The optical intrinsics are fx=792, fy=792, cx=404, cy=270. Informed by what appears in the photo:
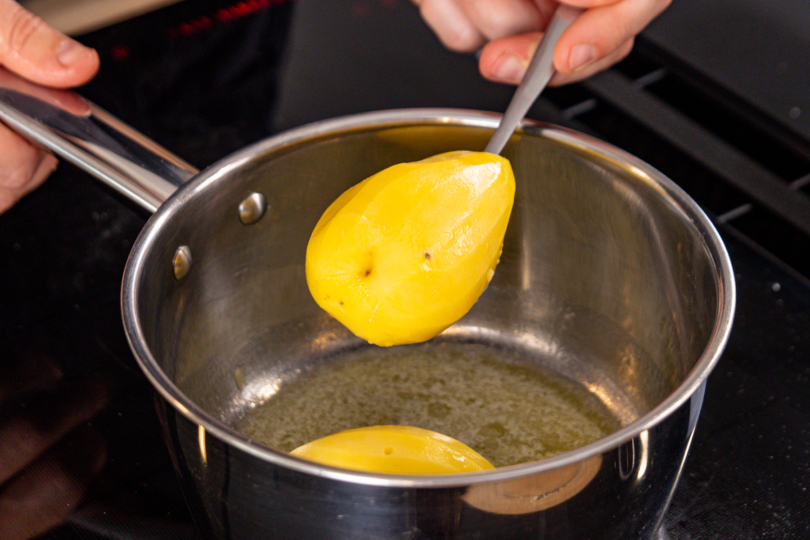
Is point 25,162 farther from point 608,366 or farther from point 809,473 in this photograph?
point 809,473

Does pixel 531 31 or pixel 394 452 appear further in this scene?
pixel 531 31

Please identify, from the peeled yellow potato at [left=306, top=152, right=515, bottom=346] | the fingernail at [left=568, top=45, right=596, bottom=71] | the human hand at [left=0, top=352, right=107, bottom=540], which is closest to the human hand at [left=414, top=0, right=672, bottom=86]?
the fingernail at [left=568, top=45, right=596, bottom=71]

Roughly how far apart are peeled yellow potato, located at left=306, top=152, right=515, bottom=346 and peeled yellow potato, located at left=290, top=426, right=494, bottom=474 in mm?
74

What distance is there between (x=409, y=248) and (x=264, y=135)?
0.42 metres

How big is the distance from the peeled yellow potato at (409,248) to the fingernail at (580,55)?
0.46ft

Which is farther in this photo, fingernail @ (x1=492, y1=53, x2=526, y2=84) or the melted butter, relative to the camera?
fingernail @ (x1=492, y1=53, x2=526, y2=84)

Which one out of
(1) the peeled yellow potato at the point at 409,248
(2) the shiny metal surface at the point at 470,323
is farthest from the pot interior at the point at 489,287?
(1) the peeled yellow potato at the point at 409,248

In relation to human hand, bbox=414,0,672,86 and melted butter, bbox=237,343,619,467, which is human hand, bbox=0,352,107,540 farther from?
human hand, bbox=414,0,672,86

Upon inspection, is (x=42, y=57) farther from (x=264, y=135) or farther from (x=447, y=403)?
(x=447, y=403)

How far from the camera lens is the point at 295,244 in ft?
2.37

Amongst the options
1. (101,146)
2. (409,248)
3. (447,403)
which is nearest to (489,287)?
(447,403)

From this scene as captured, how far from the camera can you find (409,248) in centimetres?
53

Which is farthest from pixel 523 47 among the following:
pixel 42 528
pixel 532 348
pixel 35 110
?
pixel 42 528

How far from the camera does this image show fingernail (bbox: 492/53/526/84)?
2.46ft
